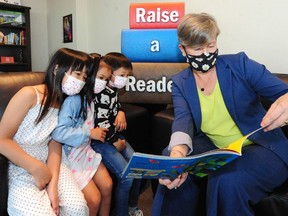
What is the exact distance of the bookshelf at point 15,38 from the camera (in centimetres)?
356

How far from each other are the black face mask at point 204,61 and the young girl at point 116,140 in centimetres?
47

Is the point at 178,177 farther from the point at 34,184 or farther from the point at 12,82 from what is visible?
the point at 12,82

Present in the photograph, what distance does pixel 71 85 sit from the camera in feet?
3.59

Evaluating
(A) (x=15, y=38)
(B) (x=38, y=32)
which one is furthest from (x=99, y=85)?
(B) (x=38, y=32)

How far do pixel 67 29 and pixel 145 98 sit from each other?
6.64 feet

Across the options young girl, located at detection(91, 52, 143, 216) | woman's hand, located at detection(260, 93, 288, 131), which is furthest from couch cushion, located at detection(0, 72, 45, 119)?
woman's hand, located at detection(260, 93, 288, 131)

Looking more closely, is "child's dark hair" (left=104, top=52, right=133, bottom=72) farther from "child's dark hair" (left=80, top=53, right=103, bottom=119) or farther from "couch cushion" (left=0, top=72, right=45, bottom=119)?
"couch cushion" (left=0, top=72, right=45, bottom=119)

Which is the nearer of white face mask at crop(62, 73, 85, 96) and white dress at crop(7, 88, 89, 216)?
white dress at crop(7, 88, 89, 216)

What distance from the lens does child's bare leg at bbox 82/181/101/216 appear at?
43.5 inches

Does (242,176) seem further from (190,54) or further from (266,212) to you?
(190,54)

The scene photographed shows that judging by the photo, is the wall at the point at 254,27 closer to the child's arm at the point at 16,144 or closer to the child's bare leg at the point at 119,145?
the child's bare leg at the point at 119,145

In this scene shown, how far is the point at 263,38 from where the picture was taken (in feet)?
5.91

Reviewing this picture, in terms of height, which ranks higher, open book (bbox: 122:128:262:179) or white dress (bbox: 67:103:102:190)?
open book (bbox: 122:128:262:179)

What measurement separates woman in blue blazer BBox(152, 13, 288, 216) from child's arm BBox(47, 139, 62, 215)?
0.36 metres
